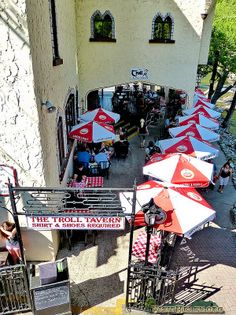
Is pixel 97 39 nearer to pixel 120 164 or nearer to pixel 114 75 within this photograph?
pixel 114 75

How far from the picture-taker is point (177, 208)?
24.9 ft

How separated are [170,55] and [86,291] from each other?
38.3 ft

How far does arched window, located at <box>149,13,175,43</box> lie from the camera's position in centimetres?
1399

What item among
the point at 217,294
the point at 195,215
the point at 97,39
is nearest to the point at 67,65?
the point at 97,39

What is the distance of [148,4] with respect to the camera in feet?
44.8

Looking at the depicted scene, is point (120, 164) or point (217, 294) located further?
point (120, 164)

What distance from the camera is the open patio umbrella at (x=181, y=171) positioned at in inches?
366

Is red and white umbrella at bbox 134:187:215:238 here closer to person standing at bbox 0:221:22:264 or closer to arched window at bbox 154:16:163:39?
A: person standing at bbox 0:221:22:264

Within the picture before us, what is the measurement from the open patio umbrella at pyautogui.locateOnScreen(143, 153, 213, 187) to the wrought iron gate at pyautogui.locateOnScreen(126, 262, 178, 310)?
10.4 feet

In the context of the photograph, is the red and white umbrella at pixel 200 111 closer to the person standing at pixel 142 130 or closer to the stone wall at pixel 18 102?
the person standing at pixel 142 130

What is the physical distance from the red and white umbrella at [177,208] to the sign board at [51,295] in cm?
229

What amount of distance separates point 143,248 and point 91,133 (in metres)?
Answer: 5.19

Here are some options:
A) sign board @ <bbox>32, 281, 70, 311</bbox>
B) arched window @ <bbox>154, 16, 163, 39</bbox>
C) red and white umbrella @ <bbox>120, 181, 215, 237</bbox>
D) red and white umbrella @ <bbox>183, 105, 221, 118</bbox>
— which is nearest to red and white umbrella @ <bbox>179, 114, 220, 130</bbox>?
red and white umbrella @ <bbox>183, 105, 221, 118</bbox>

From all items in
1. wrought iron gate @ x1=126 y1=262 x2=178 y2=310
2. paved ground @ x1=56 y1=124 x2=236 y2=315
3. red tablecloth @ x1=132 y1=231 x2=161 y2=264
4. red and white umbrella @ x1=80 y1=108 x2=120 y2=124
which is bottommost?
paved ground @ x1=56 y1=124 x2=236 y2=315
